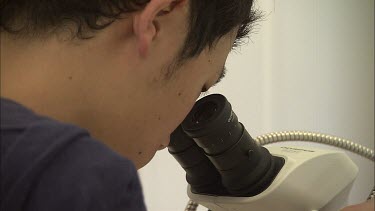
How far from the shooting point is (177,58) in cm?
70

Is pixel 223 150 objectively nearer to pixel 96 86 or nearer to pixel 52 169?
pixel 96 86

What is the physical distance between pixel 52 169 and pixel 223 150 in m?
0.46

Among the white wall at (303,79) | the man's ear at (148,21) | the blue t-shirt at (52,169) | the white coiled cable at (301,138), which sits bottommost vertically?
the white wall at (303,79)

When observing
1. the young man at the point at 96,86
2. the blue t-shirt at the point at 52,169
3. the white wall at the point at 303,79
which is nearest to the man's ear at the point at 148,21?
the young man at the point at 96,86

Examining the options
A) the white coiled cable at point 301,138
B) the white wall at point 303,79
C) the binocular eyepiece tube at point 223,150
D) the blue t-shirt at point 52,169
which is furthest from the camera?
the white wall at point 303,79

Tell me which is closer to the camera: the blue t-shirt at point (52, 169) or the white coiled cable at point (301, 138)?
the blue t-shirt at point (52, 169)

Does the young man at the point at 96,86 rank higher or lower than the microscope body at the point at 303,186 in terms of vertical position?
higher

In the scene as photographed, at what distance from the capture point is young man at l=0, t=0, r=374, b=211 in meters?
0.45

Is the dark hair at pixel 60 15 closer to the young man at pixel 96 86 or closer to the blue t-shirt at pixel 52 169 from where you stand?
the young man at pixel 96 86

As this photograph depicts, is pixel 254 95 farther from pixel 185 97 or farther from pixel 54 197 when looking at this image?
pixel 54 197

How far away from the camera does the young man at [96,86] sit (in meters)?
0.45

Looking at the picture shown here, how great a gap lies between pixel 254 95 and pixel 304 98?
211 mm

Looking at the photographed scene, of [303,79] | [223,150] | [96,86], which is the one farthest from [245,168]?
[303,79]

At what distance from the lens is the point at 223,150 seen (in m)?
0.87
